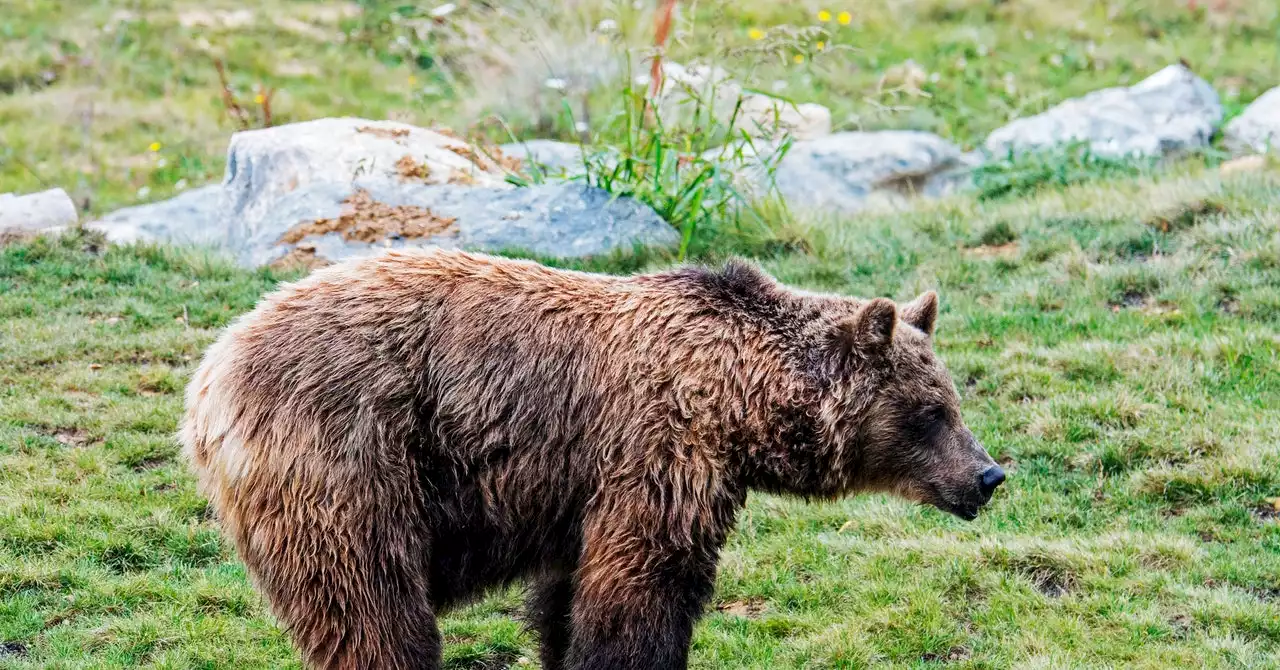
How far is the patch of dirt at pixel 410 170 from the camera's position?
10164 mm

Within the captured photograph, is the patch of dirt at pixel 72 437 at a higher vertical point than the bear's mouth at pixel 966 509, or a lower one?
lower

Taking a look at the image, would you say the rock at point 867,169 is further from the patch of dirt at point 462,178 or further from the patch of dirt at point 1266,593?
the patch of dirt at point 1266,593

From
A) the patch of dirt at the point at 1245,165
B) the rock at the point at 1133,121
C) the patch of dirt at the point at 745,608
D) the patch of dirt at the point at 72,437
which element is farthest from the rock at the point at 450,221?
the patch of dirt at the point at 1245,165

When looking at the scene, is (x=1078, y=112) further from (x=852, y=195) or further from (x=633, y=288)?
(x=633, y=288)

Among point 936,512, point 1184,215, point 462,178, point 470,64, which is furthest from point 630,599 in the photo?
point 470,64

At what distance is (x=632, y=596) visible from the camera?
176 inches

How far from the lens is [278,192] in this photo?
10.1 metres

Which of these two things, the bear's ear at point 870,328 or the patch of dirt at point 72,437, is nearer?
the bear's ear at point 870,328

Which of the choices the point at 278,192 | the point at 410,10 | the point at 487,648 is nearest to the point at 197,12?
the point at 410,10

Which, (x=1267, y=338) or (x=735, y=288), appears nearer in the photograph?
(x=735, y=288)

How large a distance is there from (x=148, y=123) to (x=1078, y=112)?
10.2 meters

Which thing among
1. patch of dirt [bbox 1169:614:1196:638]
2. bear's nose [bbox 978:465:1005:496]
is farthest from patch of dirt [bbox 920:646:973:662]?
bear's nose [bbox 978:465:1005:496]

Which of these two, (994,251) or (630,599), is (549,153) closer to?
(994,251)

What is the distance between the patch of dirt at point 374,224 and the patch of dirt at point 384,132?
34.3 inches
